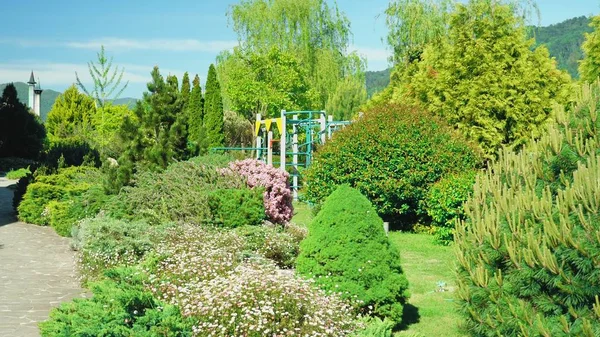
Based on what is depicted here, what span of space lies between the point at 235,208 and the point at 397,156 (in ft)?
15.1

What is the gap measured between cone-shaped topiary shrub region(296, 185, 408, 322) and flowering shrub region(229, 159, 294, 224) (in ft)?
18.5

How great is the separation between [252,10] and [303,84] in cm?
598

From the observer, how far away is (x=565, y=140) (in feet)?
18.3

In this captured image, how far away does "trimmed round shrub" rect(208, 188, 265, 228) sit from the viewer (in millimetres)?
11945

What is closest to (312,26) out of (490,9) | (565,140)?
(490,9)

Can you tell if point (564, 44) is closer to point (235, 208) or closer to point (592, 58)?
point (592, 58)

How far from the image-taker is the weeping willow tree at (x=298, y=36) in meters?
37.2

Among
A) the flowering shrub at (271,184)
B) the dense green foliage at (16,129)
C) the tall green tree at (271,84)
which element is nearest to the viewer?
the flowering shrub at (271,184)

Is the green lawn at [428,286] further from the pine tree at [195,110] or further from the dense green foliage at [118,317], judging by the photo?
the pine tree at [195,110]

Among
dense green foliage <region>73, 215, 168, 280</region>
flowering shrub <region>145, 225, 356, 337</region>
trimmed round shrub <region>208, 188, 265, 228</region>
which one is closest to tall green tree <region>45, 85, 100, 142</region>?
trimmed round shrub <region>208, 188, 265, 228</region>

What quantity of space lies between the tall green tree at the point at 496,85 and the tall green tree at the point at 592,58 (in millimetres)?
3441

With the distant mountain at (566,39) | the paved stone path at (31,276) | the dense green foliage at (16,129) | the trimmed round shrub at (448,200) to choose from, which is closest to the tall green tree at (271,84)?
the dense green foliage at (16,129)

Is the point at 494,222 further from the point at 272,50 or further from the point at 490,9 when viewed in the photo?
the point at 272,50

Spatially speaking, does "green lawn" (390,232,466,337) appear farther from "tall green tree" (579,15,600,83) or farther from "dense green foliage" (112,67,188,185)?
"tall green tree" (579,15,600,83)
